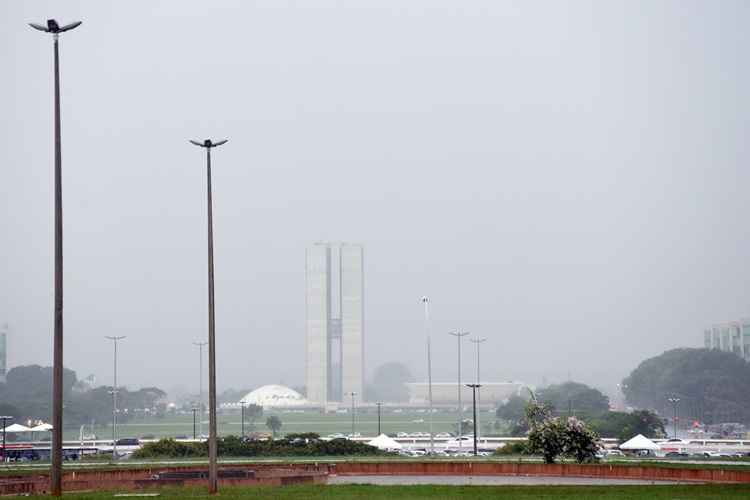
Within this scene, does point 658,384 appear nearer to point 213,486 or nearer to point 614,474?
point 614,474

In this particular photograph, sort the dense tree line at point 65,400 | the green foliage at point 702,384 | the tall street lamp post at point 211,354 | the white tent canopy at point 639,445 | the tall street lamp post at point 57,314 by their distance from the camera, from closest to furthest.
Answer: the tall street lamp post at point 57,314, the tall street lamp post at point 211,354, the white tent canopy at point 639,445, the dense tree line at point 65,400, the green foliage at point 702,384

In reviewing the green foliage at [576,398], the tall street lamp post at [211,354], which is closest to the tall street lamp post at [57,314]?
the tall street lamp post at [211,354]

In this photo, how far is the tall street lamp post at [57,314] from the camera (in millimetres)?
28906

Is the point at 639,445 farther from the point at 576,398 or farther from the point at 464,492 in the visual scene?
the point at 576,398

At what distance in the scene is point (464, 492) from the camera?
33406mm

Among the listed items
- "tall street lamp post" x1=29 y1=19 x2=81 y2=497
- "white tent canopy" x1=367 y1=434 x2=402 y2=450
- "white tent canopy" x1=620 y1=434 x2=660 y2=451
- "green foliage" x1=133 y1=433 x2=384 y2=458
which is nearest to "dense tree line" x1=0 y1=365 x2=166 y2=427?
"white tent canopy" x1=367 y1=434 x2=402 y2=450

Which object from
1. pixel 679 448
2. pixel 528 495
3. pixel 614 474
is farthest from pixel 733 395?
pixel 528 495

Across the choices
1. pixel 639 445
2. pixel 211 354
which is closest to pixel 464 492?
pixel 211 354

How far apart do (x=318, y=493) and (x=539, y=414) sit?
31.7m

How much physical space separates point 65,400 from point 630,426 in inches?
3121

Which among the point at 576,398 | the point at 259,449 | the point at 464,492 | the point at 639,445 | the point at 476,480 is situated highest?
the point at 464,492

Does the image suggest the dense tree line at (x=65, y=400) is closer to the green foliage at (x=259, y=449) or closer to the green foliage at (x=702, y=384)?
the green foliage at (x=702, y=384)

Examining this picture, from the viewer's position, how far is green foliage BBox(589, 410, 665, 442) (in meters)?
103

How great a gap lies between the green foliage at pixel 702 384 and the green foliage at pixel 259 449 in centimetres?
9502
